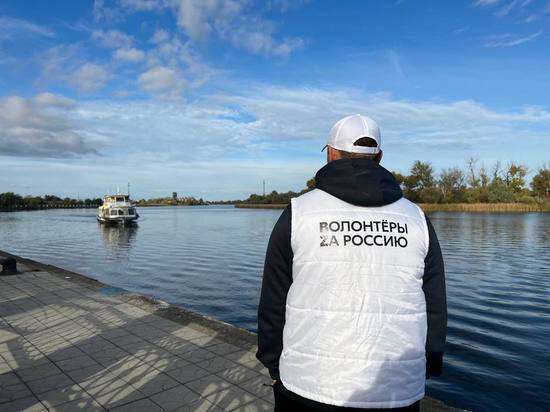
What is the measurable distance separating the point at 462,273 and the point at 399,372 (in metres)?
16.1

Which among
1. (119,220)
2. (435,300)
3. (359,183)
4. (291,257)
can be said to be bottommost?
(119,220)

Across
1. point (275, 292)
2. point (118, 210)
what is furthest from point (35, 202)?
point (275, 292)

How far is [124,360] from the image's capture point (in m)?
5.31

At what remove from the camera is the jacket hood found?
6.16 ft

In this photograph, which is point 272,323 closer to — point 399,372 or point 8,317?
point 399,372

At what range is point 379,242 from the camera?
6.08ft

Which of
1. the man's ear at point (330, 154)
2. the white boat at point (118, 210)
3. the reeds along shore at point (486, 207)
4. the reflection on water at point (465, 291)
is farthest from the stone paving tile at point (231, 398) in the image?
the reeds along shore at point (486, 207)

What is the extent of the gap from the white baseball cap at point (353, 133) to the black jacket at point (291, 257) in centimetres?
12

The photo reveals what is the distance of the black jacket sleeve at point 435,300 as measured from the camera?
203 centimetres

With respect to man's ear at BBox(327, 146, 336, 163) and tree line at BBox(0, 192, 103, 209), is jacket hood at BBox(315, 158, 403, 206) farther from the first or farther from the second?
tree line at BBox(0, 192, 103, 209)

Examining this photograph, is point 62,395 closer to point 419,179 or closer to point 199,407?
point 199,407

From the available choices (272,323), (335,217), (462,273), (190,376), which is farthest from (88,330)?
(462,273)

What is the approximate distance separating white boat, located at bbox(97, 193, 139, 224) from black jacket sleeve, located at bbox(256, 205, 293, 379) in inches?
2244

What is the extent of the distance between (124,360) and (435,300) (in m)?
4.33
